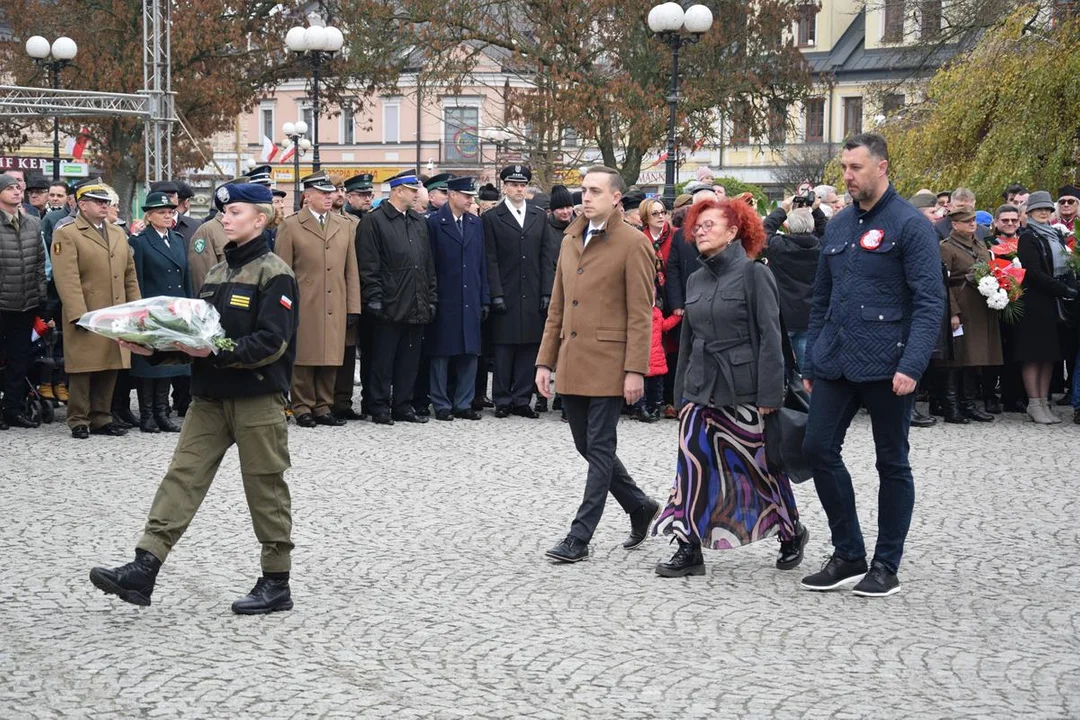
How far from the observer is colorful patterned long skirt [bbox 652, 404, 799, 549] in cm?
770

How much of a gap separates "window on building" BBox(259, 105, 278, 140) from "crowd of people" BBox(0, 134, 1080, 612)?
60801mm

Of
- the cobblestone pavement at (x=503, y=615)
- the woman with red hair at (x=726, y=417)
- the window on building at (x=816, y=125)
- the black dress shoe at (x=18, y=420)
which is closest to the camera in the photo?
the cobblestone pavement at (x=503, y=615)

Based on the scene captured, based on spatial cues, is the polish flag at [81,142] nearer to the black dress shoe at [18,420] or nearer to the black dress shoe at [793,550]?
the black dress shoe at [18,420]

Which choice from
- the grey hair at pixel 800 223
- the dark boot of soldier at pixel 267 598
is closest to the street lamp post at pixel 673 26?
the grey hair at pixel 800 223

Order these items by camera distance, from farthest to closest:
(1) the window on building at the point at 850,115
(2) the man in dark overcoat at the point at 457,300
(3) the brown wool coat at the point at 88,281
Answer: (1) the window on building at the point at 850,115
(2) the man in dark overcoat at the point at 457,300
(3) the brown wool coat at the point at 88,281

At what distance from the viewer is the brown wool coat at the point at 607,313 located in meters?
7.99

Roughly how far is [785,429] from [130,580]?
3.18 meters

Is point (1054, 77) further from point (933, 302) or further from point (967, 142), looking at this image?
point (933, 302)

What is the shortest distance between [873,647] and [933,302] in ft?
5.48

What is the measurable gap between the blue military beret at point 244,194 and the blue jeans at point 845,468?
9.09ft

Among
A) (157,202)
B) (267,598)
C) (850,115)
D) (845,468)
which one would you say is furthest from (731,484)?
(850,115)

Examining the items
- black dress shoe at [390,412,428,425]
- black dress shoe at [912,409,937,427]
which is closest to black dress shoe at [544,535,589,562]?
black dress shoe at [390,412,428,425]

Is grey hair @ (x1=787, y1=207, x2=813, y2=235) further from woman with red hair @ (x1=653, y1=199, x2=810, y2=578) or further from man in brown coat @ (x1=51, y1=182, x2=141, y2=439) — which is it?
woman with red hair @ (x1=653, y1=199, x2=810, y2=578)

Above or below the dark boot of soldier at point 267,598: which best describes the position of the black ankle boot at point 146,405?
above
